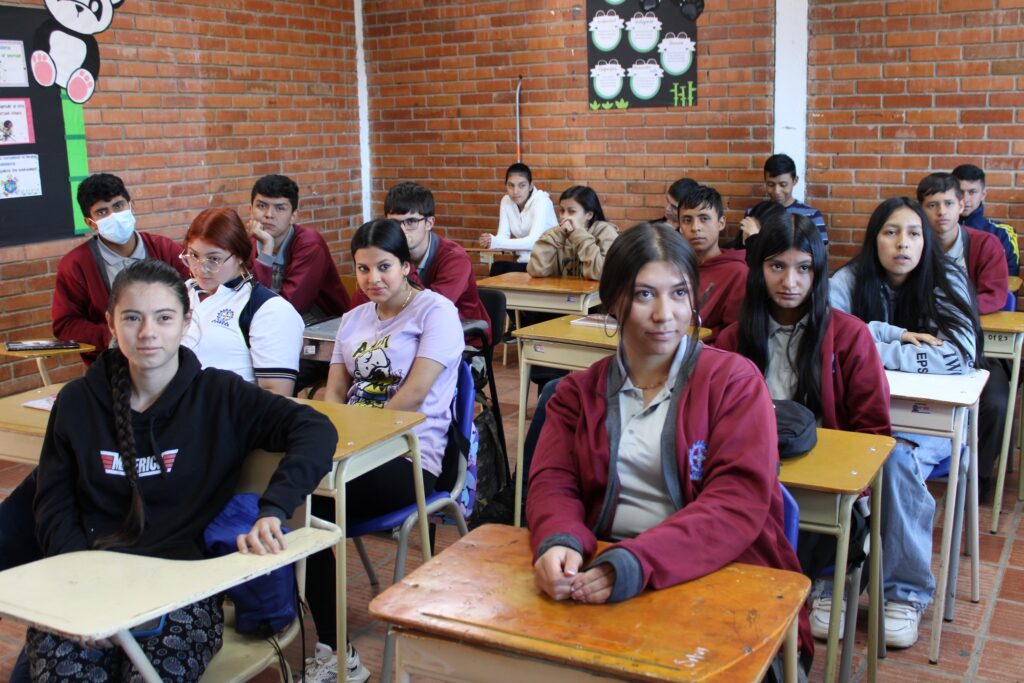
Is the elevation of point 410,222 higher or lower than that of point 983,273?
higher

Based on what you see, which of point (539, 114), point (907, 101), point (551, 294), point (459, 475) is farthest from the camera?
point (539, 114)

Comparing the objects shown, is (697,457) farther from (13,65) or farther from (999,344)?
(13,65)

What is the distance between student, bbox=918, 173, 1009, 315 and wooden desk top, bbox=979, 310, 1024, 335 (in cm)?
23

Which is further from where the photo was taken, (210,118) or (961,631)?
(210,118)

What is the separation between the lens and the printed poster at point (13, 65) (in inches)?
190

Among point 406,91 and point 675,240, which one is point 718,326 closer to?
point 675,240

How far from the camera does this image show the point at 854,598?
2.32 meters

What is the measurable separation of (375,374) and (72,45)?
135 inches

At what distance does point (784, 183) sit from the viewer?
219 inches

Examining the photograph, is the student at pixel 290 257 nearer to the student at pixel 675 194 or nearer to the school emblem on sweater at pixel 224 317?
the school emblem on sweater at pixel 224 317

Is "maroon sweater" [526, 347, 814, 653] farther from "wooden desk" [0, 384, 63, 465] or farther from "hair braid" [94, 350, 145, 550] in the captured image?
"wooden desk" [0, 384, 63, 465]

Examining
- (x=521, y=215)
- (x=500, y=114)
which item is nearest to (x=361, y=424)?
(x=521, y=215)

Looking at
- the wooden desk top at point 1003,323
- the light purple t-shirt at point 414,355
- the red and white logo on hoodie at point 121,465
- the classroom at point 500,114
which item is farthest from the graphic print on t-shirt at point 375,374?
the wooden desk top at point 1003,323

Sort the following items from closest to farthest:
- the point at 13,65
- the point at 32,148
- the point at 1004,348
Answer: the point at 1004,348
the point at 13,65
the point at 32,148
